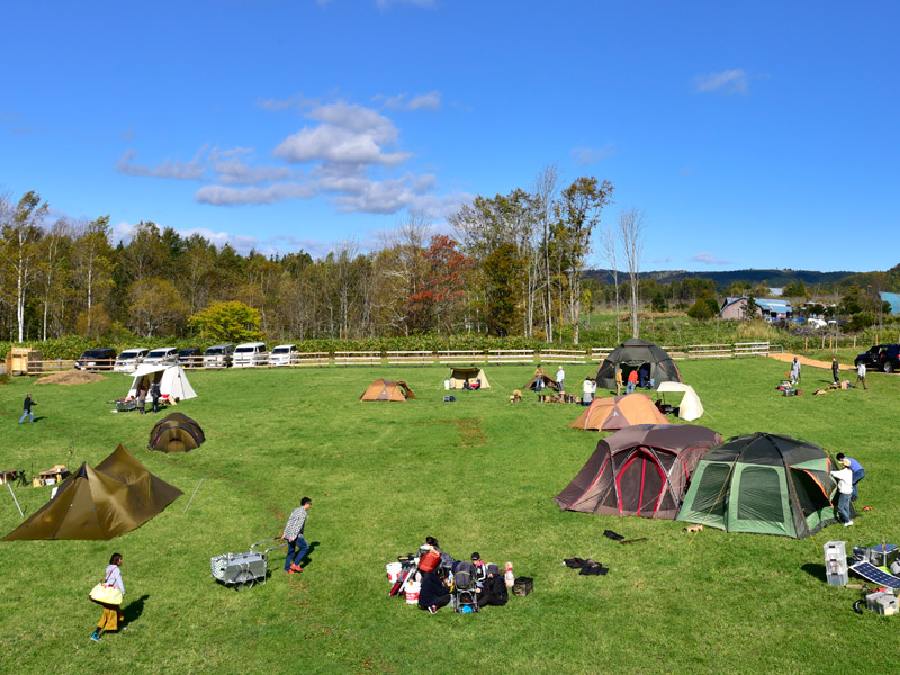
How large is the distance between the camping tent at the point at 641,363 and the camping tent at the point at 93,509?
1037 inches

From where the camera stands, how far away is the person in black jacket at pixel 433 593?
12469mm

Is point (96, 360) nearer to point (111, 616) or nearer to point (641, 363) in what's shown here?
point (641, 363)

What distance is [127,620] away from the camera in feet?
40.1

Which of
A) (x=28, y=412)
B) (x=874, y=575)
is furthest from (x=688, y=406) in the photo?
(x=28, y=412)

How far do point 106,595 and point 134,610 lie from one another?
1229mm

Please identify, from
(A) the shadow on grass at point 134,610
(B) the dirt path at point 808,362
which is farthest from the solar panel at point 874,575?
(B) the dirt path at point 808,362

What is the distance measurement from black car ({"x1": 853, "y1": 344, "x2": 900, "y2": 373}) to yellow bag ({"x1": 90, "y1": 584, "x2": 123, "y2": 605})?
39.1 meters

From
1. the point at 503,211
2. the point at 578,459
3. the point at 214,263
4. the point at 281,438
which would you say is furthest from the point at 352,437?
the point at 214,263

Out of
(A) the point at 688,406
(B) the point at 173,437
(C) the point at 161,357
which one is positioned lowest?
(B) the point at 173,437

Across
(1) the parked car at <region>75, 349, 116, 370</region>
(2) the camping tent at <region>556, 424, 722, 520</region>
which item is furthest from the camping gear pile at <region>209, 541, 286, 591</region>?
(1) the parked car at <region>75, 349, 116, 370</region>

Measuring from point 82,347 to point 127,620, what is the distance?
47.2m

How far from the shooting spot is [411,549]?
1528cm

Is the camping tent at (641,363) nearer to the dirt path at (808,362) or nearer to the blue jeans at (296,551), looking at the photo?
the dirt path at (808,362)

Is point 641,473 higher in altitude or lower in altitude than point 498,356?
lower
